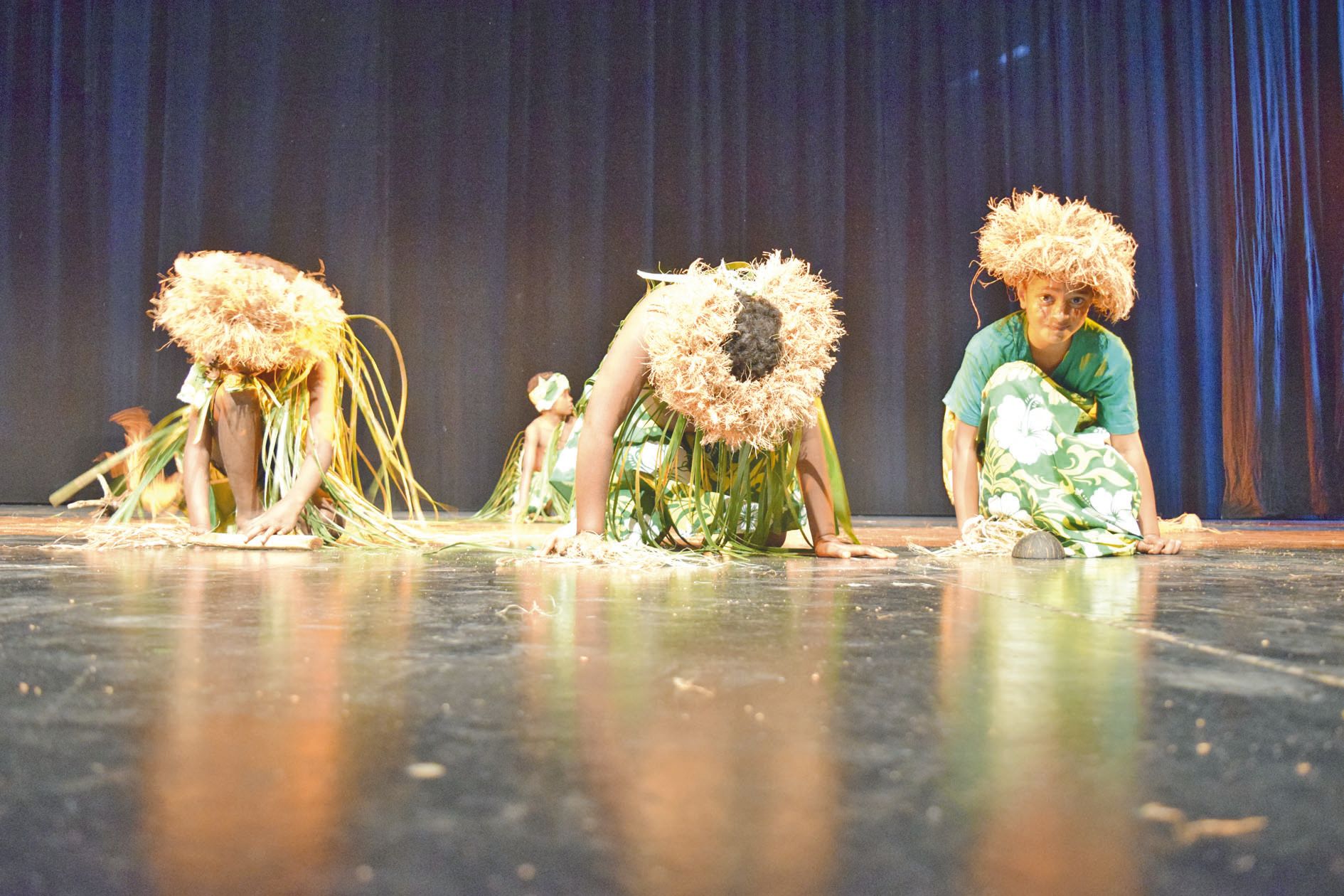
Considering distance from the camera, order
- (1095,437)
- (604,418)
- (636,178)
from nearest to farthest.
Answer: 1. (604,418)
2. (1095,437)
3. (636,178)

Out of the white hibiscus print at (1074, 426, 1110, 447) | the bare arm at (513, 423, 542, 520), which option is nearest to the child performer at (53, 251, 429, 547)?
the white hibiscus print at (1074, 426, 1110, 447)

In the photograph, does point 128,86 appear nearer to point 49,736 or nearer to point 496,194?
point 496,194

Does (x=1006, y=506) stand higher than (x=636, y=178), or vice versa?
(x=636, y=178)

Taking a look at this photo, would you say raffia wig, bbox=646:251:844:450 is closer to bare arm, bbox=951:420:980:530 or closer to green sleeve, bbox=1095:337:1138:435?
bare arm, bbox=951:420:980:530

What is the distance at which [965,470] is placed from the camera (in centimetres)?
266

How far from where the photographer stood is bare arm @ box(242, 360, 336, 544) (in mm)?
2543

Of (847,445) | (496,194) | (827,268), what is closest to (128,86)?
(496,194)

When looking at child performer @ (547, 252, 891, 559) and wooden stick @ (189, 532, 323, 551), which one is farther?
wooden stick @ (189, 532, 323, 551)

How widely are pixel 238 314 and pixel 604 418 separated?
977 mm

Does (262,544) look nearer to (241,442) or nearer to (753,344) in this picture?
(241,442)

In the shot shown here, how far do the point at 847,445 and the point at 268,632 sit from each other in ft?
17.0

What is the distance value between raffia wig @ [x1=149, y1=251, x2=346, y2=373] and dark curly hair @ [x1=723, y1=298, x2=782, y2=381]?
1131 millimetres

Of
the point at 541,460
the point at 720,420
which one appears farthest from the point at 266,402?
the point at 541,460

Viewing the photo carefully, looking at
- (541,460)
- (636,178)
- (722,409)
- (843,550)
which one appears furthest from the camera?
(636,178)
